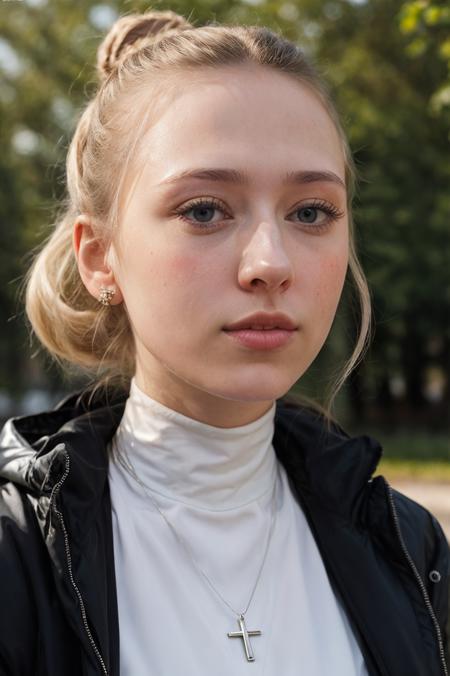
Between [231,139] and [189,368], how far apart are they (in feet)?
1.49

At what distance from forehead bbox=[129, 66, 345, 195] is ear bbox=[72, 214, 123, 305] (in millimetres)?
248

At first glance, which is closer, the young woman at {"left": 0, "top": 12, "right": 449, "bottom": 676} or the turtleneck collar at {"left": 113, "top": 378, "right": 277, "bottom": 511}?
the young woman at {"left": 0, "top": 12, "right": 449, "bottom": 676}

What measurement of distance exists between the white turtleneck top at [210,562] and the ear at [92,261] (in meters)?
0.25

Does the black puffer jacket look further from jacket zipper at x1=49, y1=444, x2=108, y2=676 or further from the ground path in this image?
the ground path

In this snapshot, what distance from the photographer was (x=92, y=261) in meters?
2.01

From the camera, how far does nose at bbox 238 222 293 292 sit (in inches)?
65.1

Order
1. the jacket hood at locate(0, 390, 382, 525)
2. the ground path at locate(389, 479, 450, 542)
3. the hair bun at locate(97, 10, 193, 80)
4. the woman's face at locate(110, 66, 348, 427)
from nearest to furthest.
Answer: the woman's face at locate(110, 66, 348, 427), the jacket hood at locate(0, 390, 382, 525), the hair bun at locate(97, 10, 193, 80), the ground path at locate(389, 479, 450, 542)

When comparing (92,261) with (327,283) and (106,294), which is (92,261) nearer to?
(106,294)

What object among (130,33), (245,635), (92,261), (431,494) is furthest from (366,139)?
(245,635)

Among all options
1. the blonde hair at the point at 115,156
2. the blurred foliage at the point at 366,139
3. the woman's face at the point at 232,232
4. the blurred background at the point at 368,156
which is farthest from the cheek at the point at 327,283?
the blurred foliage at the point at 366,139

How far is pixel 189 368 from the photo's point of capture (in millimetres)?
1756

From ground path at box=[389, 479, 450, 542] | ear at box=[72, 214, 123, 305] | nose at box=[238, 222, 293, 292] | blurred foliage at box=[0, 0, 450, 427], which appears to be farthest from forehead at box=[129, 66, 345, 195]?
blurred foliage at box=[0, 0, 450, 427]

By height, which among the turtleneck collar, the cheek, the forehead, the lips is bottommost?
the turtleneck collar

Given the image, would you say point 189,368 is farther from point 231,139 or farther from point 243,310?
point 231,139
